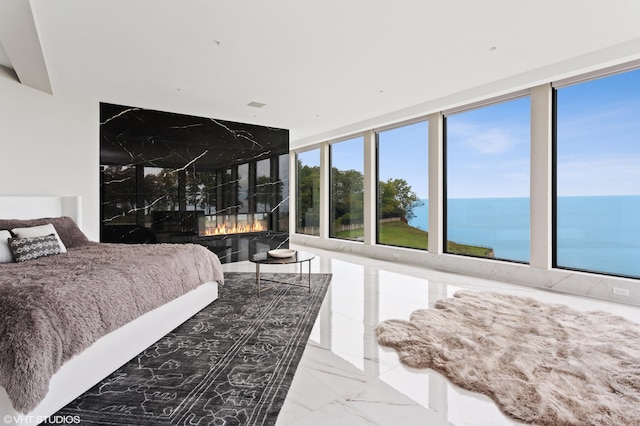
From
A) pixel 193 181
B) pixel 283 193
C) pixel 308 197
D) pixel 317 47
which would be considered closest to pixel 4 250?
pixel 193 181

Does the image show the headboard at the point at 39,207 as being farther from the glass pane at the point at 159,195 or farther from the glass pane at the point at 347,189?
the glass pane at the point at 347,189

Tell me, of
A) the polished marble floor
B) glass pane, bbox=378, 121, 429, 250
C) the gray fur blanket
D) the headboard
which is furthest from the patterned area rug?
glass pane, bbox=378, 121, 429, 250

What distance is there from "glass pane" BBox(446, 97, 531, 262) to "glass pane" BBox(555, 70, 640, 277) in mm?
495

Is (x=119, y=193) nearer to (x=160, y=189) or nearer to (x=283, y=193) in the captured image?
(x=160, y=189)

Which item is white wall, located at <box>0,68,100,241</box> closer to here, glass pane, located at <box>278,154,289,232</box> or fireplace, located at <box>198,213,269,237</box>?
fireplace, located at <box>198,213,269,237</box>

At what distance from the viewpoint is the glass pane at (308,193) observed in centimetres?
881

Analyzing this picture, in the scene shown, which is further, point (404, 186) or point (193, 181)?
point (404, 186)

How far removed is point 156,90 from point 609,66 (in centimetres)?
581

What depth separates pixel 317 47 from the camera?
3510 millimetres

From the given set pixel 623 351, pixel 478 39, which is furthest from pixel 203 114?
pixel 623 351

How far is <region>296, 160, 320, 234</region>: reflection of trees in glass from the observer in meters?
8.80

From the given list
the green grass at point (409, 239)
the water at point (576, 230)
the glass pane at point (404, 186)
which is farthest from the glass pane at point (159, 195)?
the water at point (576, 230)

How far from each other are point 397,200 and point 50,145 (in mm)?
5797

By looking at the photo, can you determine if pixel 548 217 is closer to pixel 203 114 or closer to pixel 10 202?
pixel 203 114
